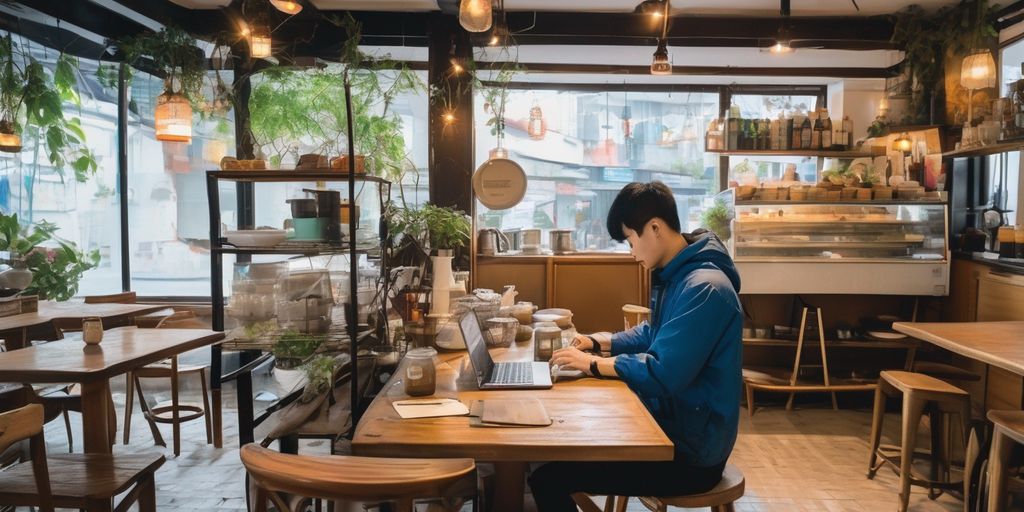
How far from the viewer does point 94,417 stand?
2557 mm

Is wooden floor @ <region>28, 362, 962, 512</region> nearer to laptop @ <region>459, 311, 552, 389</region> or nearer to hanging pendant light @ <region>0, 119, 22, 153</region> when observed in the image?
laptop @ <region>459, 311, 552, 389</region>

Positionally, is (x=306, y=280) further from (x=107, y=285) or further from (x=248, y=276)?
(x=107, y=285)

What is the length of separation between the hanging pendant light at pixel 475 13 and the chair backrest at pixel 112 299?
3.81 m

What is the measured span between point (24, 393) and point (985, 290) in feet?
19.8

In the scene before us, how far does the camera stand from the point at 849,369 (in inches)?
213

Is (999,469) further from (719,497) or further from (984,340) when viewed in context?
(719,497)

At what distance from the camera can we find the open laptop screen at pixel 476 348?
2.17m

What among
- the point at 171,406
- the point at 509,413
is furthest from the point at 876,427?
the point at 171,406

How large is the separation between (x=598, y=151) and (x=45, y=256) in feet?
16.2

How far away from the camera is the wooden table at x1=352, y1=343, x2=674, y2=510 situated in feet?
5.38

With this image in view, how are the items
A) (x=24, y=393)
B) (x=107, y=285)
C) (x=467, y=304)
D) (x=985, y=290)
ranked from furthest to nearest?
(x=107, y=285)
(x=985, y=290)
(x=24, y=393)
(x=467, y=304)

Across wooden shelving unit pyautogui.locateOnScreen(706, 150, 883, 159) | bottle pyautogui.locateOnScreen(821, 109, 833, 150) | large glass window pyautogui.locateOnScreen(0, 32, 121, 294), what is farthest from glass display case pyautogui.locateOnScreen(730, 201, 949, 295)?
large glass window pyautogui.locateOnScreen(0, 32, 121, 294)

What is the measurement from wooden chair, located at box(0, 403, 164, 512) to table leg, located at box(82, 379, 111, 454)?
0.14 meters

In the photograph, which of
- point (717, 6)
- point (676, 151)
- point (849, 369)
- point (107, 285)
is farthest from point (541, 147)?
point (107, 285)
